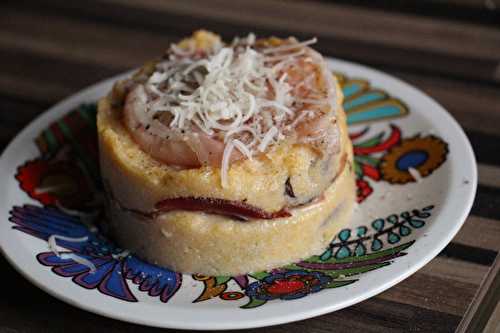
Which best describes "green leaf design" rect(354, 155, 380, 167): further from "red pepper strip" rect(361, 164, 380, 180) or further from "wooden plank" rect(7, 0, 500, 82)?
"wooden plank" rect(7, 0, 500, 82)

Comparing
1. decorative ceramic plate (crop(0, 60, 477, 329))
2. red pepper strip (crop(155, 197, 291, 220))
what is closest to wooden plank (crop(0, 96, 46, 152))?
decorative ceramic plate (crop(0, 60, 477, 329))

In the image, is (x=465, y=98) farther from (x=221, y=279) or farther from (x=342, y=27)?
(x=221, y=279)

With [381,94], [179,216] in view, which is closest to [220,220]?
[179,216]

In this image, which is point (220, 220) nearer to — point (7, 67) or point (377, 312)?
point (377, 312)

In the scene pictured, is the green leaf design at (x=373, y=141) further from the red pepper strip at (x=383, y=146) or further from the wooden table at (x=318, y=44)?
the wooden table at (x=318, y=44)

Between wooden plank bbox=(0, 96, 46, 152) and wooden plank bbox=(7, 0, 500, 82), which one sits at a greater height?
wooden plank bbox=(7, 0, 500, 82)

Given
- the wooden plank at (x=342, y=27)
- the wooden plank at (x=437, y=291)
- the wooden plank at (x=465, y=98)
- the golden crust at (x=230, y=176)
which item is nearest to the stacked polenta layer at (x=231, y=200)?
the golden crust at (x=230, y=176)

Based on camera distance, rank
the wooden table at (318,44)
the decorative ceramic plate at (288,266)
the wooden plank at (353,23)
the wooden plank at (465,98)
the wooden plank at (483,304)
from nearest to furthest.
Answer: the decorative ceramic plate at (288,266), the wooden plank at (483,304), the wooden table at (318,44), the wooden plank at (465,98), the wooden plank at (353,23)
